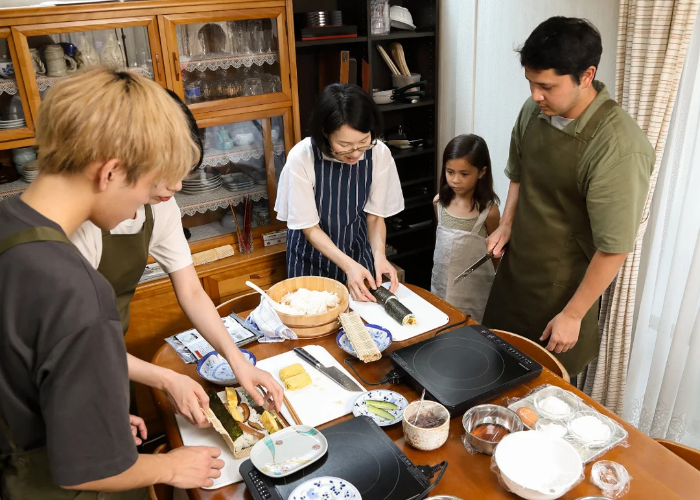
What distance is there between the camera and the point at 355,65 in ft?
9.50

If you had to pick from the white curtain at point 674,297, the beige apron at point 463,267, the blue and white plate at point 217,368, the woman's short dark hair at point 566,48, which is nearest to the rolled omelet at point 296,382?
the blue and white plate at point 217,368

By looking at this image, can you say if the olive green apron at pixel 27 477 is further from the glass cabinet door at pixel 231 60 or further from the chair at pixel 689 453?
the glass cabinet door at pixel 231 60

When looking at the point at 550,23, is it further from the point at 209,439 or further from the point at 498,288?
the point at 209,439

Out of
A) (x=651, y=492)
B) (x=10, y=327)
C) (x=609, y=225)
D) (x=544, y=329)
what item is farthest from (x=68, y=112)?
(x=544, y=329)

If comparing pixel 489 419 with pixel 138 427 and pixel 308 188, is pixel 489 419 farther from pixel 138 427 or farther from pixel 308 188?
pixel 308 188

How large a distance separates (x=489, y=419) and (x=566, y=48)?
102cm

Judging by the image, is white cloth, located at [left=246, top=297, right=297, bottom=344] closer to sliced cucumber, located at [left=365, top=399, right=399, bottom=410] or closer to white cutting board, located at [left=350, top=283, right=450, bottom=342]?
white cutting board, located at [left=350, top=283, right=450, bottom=342]

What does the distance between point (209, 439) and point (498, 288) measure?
4.29 ft

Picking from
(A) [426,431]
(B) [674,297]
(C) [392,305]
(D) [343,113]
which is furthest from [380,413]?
(B) [674,297]

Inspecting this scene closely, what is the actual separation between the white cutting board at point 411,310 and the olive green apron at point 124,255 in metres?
0.70

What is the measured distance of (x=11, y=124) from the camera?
2.21m

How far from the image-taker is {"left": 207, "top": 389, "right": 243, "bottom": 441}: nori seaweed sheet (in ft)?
4.09

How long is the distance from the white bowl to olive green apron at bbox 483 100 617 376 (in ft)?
2.68

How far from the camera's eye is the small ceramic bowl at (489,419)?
49.2 inches
